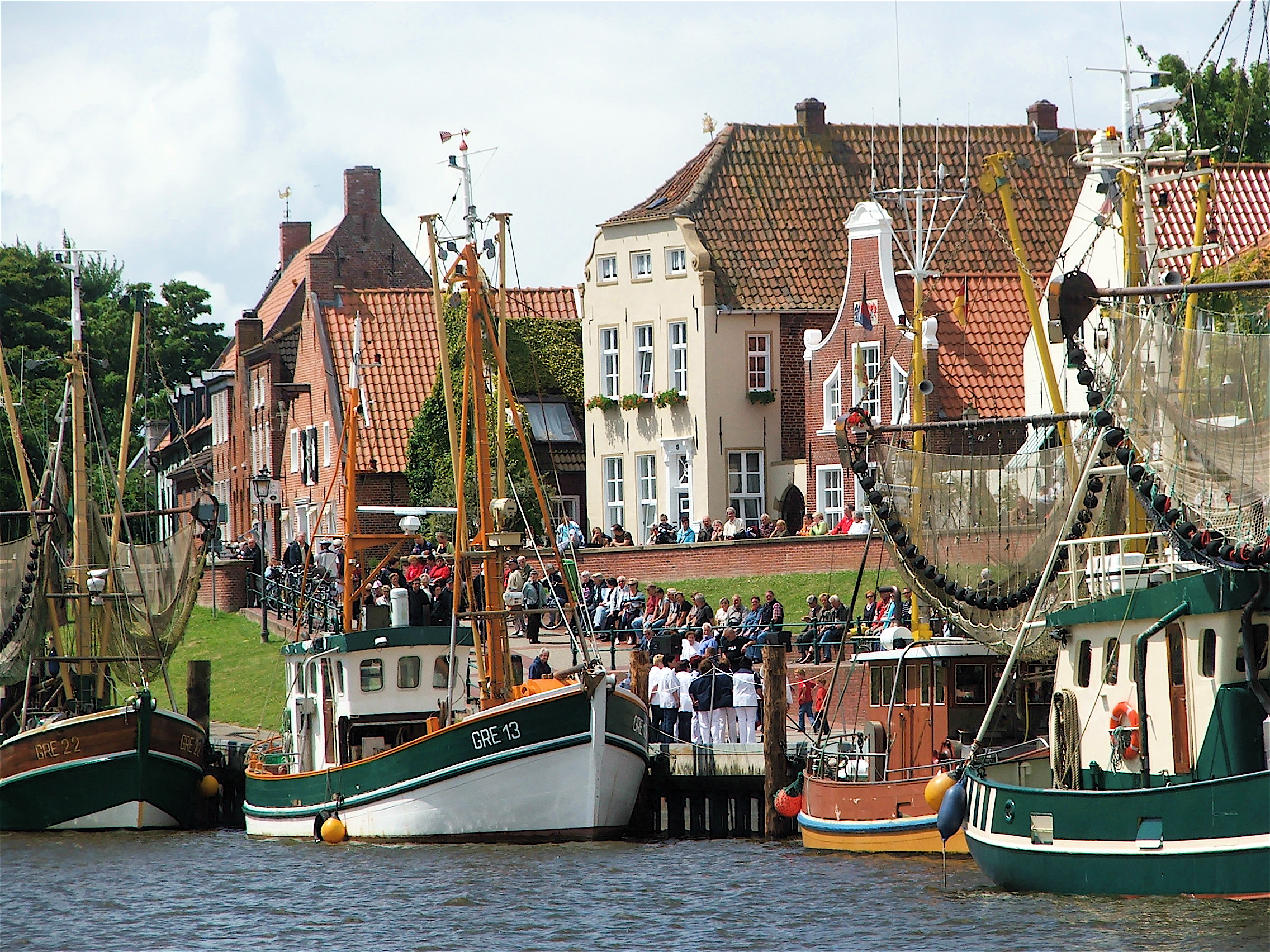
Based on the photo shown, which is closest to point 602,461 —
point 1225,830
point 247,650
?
point 247,650

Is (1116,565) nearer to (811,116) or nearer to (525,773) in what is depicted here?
(525,773)

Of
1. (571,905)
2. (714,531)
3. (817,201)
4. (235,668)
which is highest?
(817,201)

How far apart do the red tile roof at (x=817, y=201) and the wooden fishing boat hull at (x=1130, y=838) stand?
97.8ft

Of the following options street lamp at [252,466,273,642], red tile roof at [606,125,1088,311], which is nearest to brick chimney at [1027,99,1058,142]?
red tile roof at [606,125,1088,311]

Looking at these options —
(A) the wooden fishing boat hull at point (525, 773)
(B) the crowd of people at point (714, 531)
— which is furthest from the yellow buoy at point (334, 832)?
(B) the crowd of people at point (714, 531)

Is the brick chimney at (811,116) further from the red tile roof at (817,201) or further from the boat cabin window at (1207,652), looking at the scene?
the boat cabin window at (1207,652)

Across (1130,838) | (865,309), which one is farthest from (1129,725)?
(865,309)

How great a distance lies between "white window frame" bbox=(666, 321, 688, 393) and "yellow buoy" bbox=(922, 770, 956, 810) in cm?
2748

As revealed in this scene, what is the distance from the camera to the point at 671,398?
5522cm

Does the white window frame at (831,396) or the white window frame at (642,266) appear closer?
the white window frame at (831,396)

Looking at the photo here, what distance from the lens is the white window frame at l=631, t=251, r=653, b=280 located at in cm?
5616

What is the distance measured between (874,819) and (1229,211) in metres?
22.9

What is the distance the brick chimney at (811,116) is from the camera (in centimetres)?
5681

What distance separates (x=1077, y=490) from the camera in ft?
87.8
